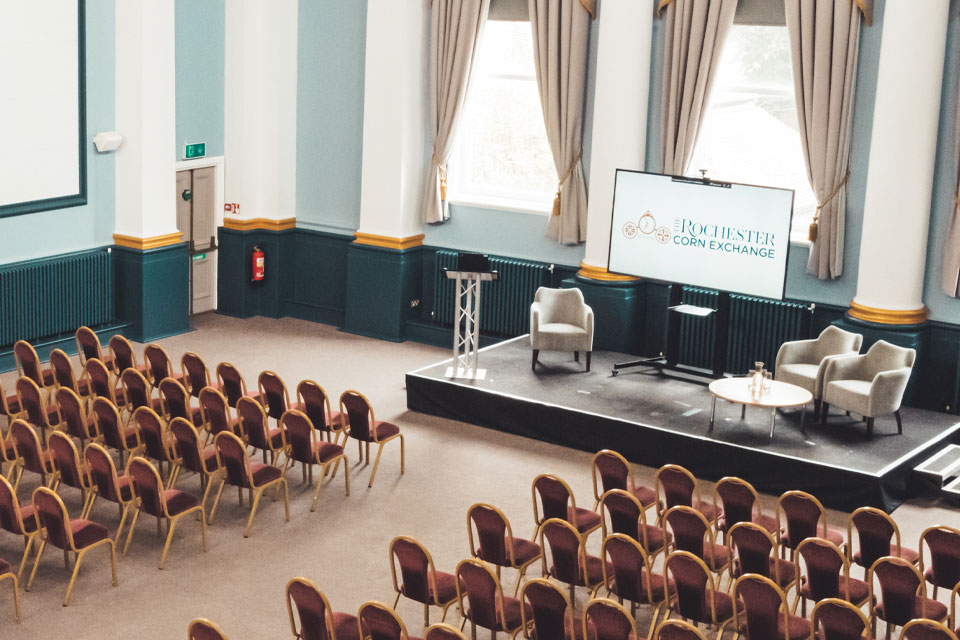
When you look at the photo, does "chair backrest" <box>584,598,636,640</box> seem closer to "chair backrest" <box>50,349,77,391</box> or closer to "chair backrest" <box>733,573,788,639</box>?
"chair backrest" <box>733,573,788,639</box>

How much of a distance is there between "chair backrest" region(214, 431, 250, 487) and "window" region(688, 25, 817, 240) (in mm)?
5481

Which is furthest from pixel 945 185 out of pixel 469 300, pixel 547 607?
pixel 547 607

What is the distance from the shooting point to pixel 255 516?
27.1 ft

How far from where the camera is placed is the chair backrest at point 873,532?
271 inches

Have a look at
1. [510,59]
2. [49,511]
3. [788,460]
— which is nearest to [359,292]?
[510,59]

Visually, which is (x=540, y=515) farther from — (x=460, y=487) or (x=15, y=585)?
(x=15, y=585)

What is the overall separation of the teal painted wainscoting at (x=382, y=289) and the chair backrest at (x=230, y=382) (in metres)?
3.80

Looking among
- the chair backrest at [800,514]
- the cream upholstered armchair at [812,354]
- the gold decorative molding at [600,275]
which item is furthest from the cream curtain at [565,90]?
the chair backrest at [800,514]

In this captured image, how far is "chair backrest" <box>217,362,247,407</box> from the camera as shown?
9.44 metres

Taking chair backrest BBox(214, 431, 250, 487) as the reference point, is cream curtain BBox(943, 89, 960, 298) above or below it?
above

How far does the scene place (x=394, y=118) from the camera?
12883 mm

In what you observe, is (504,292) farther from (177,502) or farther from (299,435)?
(177,502)

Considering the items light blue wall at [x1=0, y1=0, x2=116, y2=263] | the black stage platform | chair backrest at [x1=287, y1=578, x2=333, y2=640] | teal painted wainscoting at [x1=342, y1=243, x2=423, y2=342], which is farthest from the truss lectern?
chair backrest at [x1=287, y1=578, x2=333, y2=640]

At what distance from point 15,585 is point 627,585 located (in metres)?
3.40
